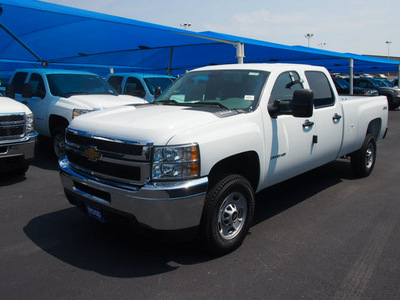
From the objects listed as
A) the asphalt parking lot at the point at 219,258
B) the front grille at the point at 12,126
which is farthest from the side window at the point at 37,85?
the asphalt parking lot at the point at 219,258

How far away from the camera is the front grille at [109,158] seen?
312 cm

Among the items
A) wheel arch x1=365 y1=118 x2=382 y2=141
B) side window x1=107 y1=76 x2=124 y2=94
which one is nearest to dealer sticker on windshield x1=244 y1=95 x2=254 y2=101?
wheel arch x1=365 y1=118 x2=382 y2=141

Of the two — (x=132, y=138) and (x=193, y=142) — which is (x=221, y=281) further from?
(x=132, y=138)

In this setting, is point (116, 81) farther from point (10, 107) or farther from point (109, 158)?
point (109, 158)

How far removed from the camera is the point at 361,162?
21.0 feet

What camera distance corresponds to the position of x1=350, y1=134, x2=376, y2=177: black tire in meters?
6.35

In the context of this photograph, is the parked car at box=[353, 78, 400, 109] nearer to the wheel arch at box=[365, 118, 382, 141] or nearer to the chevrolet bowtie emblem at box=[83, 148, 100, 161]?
the wheel arch at box=[365, 118, 382, 141]

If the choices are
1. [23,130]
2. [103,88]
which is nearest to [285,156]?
[23,130]

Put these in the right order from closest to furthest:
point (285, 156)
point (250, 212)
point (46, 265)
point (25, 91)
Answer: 1. point (46, 265)
2. point (250, 212)
3. point (285, 156)
4. point (25, 91)

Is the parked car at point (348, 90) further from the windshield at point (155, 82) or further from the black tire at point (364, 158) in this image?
the black tire at point (364, 158)

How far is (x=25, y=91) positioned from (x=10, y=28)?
2641 millimetres

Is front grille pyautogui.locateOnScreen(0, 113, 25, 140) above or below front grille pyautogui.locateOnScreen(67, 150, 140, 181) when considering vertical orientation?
above

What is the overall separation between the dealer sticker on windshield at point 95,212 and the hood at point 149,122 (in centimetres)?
73

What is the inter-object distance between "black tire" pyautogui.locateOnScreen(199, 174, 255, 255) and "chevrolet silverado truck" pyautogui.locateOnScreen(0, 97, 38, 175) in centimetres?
392
